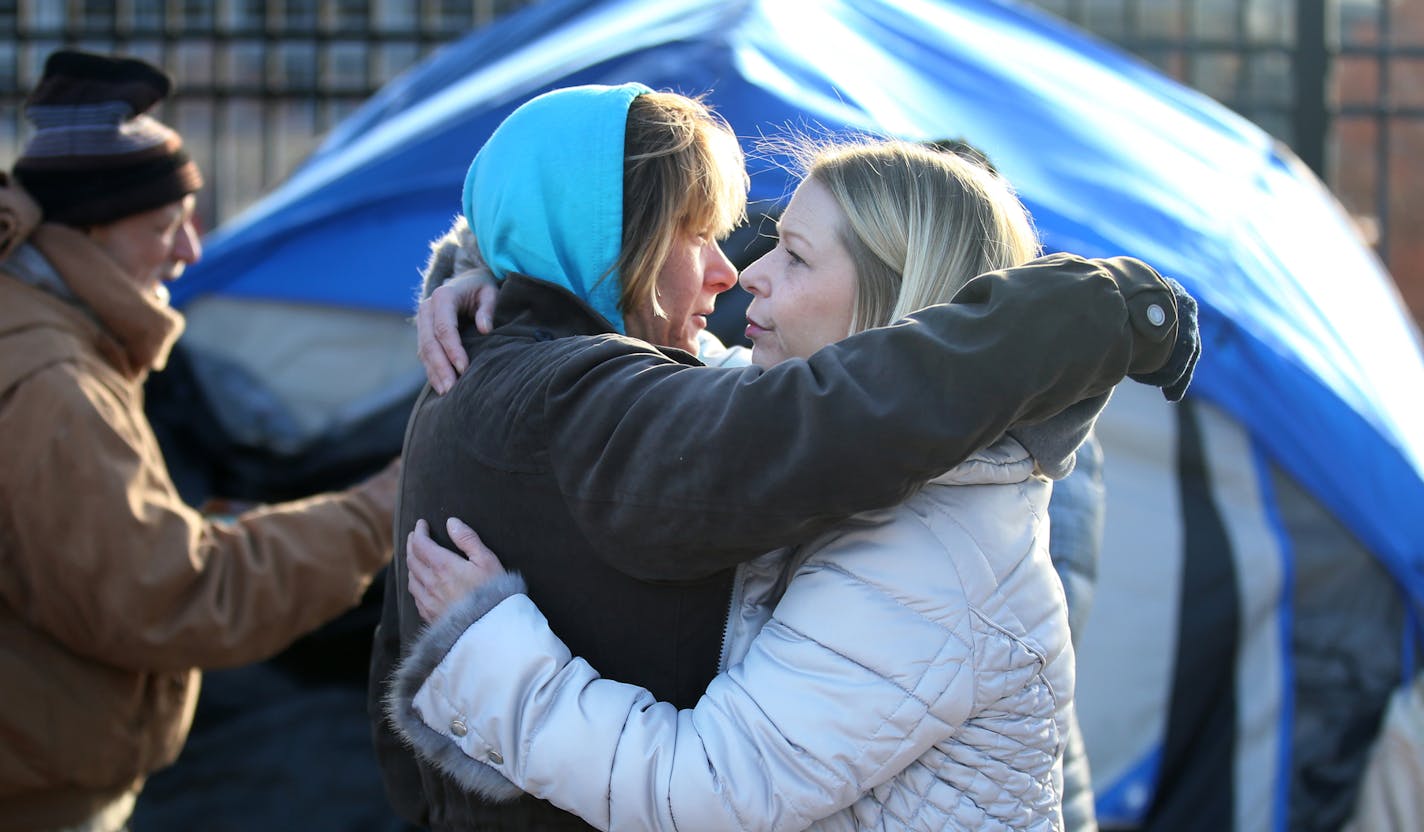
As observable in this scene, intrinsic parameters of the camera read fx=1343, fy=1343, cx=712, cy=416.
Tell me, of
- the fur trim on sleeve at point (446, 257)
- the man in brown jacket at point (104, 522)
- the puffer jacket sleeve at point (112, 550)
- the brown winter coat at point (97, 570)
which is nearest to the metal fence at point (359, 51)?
the man in brown jacket at point (104, 522)

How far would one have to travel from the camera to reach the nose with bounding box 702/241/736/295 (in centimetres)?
158

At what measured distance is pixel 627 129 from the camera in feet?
4.76

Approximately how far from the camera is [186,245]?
250cm

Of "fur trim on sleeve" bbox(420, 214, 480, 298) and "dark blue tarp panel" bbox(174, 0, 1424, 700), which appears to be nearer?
"fur trim on sleeve" bbox(420, 214, 480, 298)

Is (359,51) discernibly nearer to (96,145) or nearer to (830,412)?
(96,145)

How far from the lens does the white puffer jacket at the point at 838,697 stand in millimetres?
1226

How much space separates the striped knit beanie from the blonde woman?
4.19 ft

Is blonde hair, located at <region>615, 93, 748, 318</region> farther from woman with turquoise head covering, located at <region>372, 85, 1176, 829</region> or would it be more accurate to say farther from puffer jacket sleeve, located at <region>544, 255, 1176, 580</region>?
puffer jacket sleeve, located at <region>544, 255, 1176, 580</region>

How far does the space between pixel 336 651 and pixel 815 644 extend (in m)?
2.14

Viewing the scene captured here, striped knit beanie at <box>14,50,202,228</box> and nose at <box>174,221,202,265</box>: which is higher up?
striped knit beanie at <box>14,50,202,228</box>

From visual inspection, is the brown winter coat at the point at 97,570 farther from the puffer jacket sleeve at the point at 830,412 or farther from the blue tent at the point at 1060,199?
the puffer jacket sleeve at the point at 830,412

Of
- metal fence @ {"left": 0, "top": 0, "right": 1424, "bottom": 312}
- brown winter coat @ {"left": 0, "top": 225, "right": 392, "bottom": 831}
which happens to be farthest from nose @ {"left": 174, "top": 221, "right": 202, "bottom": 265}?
metal fence @ {"left": 0, "top": 0, "right": 1424, "bottom": 312}

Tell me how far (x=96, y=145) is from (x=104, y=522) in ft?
2.35

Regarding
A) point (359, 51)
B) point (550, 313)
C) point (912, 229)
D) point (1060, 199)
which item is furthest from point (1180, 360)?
point (359, 51)
